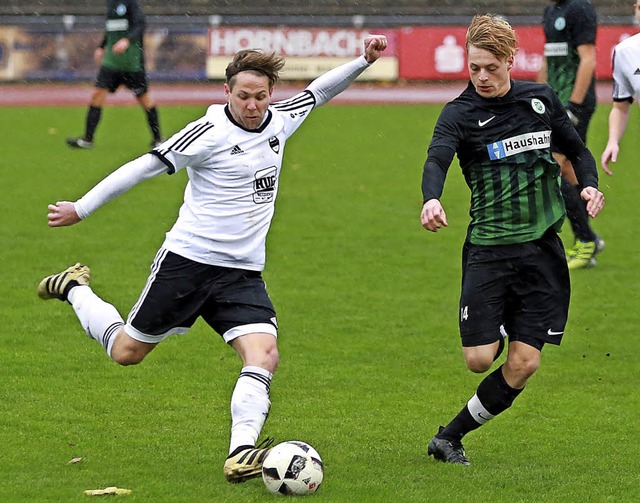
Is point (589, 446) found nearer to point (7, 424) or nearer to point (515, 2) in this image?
point (7, 424)

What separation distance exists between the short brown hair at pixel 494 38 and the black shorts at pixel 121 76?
1151 centimetres

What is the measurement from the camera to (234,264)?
565 cm

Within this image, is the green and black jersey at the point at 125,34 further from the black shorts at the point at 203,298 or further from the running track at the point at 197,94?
the black shorts at the point at 203,298

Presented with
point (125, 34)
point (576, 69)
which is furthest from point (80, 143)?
point (576, 69)

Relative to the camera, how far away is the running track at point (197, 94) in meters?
25.5

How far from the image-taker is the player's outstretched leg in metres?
6.62

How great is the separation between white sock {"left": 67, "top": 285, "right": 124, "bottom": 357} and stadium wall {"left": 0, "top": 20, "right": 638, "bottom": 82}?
22.4 metres

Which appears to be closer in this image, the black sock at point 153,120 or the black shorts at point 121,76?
the black shorts at point 121,76

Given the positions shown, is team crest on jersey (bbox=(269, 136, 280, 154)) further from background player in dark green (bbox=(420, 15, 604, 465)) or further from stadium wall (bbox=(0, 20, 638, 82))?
stadium wall (bbox=(0, 20, 638, 82))

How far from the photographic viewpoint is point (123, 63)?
1667cm

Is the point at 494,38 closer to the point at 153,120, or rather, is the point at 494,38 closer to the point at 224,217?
the point at 224,217

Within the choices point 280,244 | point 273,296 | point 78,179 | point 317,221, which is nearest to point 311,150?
point 78,179

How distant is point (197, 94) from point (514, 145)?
71.3 feet

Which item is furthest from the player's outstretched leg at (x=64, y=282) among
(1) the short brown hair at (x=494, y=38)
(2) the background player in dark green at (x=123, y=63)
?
(2) the background player in dark green at (x=123, y=63)
